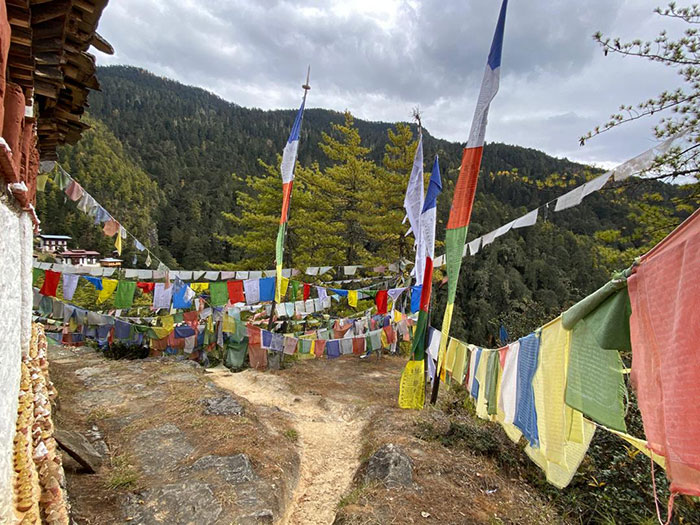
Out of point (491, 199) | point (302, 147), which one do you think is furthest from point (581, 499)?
point (302, 147)

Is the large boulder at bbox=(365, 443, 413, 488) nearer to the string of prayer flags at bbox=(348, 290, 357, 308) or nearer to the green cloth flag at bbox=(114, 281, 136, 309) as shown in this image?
the string of prayer flags at bbox=(348, 290, 357, 308)

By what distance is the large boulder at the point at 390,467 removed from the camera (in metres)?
5.71

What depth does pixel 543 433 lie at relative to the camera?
3543mm

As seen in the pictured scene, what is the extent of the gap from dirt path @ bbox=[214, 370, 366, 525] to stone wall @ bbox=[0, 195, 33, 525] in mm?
4070

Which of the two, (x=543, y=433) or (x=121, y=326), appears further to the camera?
(x=121, y=326)

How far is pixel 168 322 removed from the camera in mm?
14516

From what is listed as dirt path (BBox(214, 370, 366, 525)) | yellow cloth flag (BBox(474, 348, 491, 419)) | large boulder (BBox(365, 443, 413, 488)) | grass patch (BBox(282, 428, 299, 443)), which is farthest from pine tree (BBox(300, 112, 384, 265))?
yellow cloth flag (BBox(474, 348, 491, 419))

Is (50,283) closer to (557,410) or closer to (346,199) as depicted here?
(346,199)

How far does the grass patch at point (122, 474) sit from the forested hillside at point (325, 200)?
7035 millimetres

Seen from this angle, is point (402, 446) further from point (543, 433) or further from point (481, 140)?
point (481, 140)

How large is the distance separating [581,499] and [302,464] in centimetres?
462

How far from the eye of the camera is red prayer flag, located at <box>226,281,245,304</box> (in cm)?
1214

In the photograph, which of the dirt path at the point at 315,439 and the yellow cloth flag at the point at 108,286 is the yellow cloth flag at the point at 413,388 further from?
the yellow cloth flag at the point at 108,286

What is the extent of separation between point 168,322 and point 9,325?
13023 mm
